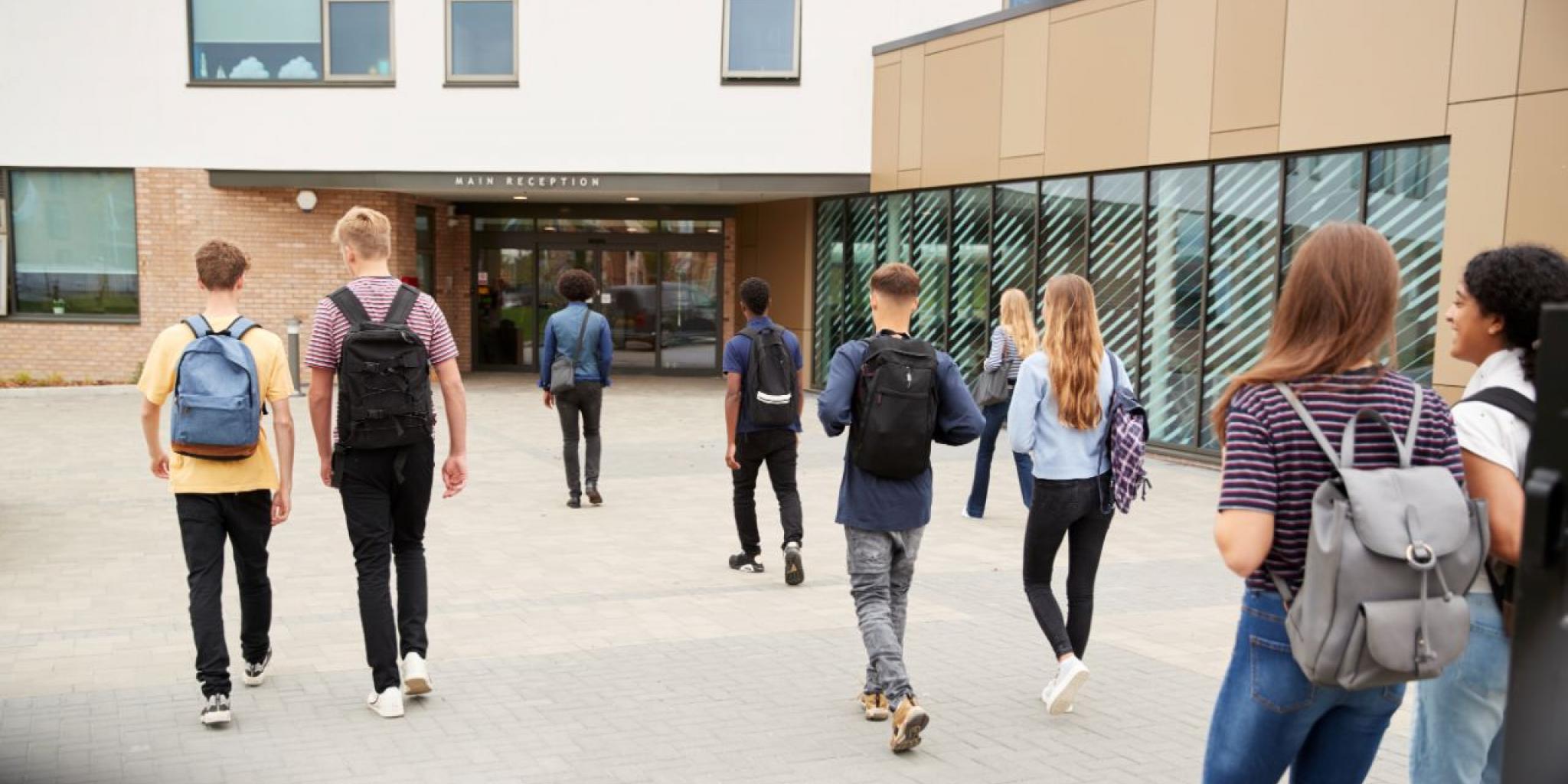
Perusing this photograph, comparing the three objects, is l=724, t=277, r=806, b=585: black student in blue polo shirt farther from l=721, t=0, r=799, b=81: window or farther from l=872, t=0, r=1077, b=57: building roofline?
l=721, t=0, r=799, b=81: window

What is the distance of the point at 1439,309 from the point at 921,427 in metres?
7.30

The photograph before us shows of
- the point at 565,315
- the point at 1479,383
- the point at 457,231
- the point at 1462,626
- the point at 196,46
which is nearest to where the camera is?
the point at 1462,626

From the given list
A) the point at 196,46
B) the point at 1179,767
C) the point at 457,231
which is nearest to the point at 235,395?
the point at 1179,767

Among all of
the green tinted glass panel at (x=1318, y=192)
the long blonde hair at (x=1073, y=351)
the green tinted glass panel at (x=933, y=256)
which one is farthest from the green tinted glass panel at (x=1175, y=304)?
the long blonde hair at (x=1073, y=351)

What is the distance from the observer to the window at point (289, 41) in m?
19.0

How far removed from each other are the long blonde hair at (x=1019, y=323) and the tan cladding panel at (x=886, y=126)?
8.37m

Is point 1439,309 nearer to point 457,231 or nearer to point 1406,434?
point 1406,434

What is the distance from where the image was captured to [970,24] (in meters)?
15.8

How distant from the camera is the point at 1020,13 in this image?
14867 millimetres

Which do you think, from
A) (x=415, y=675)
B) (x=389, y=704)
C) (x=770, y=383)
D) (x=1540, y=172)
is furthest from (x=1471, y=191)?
(x=389, y=704)

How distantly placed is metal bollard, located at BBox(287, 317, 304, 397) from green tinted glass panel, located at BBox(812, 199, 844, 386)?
25.4 feet

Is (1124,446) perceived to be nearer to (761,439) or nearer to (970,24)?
(761,439)

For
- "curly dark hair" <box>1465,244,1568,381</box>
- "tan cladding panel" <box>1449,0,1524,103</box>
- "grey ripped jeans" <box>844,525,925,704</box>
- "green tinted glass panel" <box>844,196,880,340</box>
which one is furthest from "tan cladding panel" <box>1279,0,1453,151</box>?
"curly dark hair" <box>1465,244,1568,381</box>

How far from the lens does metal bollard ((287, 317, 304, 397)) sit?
61.2 feet
